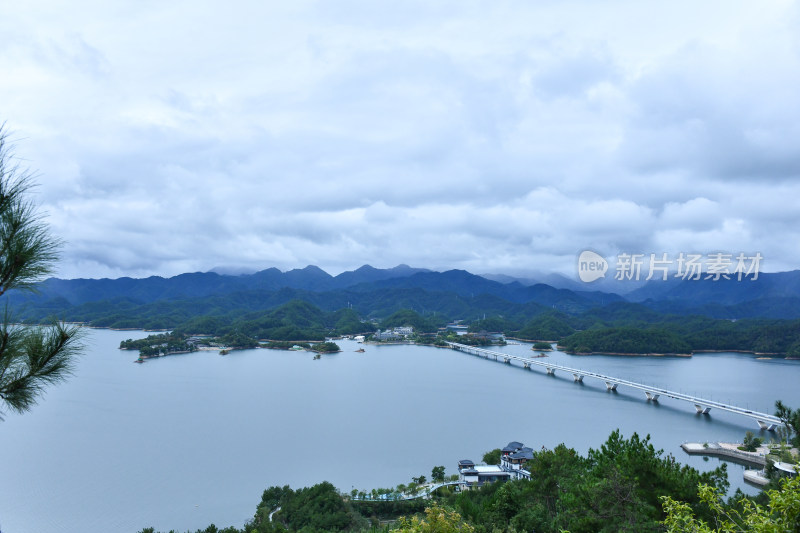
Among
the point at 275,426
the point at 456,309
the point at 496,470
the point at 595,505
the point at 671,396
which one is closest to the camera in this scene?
the point at 595,505

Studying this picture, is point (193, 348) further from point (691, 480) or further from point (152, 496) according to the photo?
point (691, 480)

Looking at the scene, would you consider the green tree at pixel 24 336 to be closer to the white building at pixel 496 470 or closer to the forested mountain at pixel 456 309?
the forested mountain at pixel 456 309

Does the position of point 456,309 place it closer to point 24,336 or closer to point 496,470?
point 496,470

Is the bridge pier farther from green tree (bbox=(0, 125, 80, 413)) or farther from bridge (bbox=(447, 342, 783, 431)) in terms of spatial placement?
green tree (bbox=(0, 125, 80, 413))

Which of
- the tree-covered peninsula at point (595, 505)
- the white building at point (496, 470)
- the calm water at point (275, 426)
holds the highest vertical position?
the tree-covered peninsula at point (595, 505)

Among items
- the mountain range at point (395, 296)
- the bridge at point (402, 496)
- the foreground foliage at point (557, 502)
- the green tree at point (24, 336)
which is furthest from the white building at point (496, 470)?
the mountain range at point (395, 296)

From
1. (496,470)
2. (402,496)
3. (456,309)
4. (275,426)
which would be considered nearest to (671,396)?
(496,470)

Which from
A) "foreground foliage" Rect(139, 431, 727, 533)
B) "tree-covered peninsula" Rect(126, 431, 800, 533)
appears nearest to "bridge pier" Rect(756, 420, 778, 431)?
"tree-covered peninsula" Rect(126, 431, 800, 533)

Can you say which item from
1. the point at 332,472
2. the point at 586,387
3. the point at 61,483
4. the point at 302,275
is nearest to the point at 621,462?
the point at 332,472
